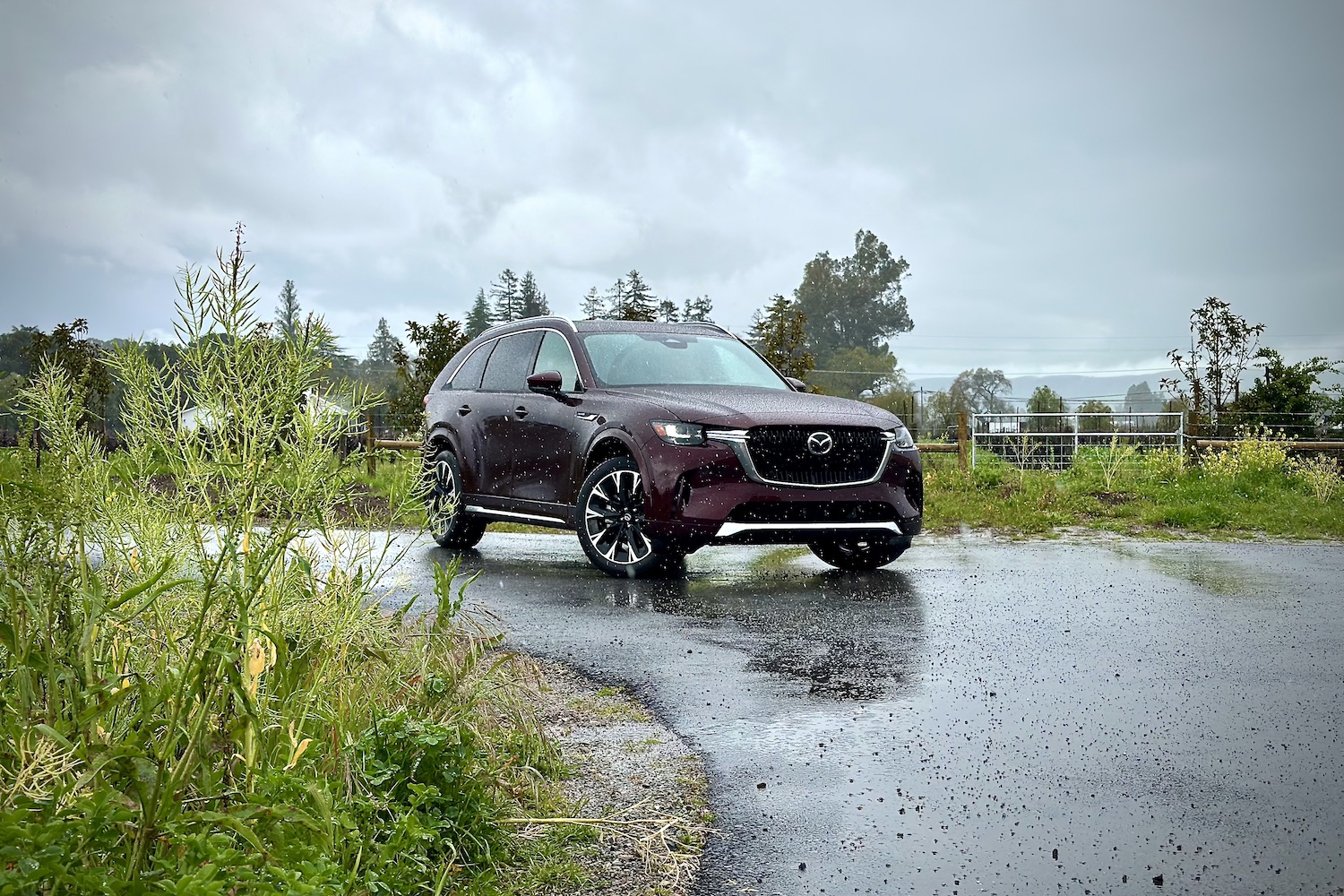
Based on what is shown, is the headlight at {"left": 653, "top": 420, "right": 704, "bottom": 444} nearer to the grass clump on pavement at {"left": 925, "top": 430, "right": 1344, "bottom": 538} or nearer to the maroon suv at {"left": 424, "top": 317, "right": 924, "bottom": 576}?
the maroon suv at {"left": 424, "top": 317, "right": 924, "bottom": 576}

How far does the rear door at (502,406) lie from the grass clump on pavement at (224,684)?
5.90 metres

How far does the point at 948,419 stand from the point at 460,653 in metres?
35.3

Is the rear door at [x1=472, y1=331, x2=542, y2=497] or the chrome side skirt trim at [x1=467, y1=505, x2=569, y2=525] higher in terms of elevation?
the rear door at [x1=472, y1=331, x2=542, y2=497]

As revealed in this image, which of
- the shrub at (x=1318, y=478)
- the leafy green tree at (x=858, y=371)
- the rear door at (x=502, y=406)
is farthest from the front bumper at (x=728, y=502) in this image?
the leafy green tree at (x=858, y=371)

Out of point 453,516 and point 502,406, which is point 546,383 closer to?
point 502,406

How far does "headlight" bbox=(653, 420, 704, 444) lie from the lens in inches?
329

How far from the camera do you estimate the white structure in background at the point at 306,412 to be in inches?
137

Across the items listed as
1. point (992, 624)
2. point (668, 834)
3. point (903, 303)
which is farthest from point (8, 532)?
point (903, 303)

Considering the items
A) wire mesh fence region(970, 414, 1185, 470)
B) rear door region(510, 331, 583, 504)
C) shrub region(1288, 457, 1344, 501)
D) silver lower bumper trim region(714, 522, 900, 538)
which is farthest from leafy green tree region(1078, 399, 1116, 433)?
silver lower bumper trim region(714, 522, 900, 538)

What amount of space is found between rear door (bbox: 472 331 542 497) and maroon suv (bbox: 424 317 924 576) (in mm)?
15

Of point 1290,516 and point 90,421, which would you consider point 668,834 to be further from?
point 1290,516

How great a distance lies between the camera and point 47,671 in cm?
261

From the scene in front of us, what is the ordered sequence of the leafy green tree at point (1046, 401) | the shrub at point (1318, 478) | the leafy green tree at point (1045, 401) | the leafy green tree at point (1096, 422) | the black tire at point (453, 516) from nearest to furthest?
1. the black tire at point (453, 516)
2. the shrub at point (1318, 478)
3. the leafy green tree at point (1096, 422)
4. the leafy green tree at point (1045, 401)
5. the leafy green tree at point (1046, 401)

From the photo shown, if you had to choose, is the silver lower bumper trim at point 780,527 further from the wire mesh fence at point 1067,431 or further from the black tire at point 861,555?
the wire mesh fence at point 1067,431
